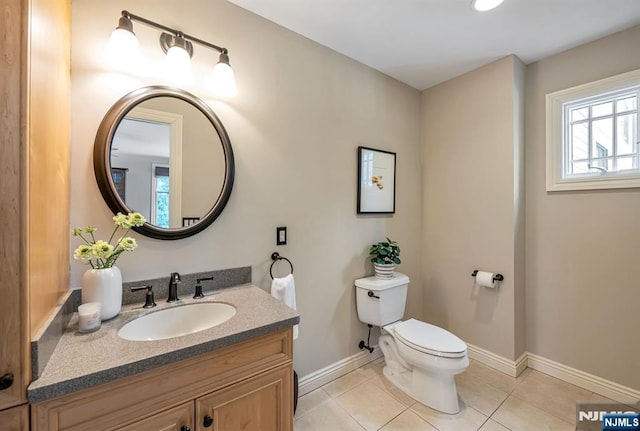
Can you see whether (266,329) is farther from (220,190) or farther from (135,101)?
(135,101)

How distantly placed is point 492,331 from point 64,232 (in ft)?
9.27

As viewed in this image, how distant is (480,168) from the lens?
2258mm

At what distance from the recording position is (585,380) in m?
1.92

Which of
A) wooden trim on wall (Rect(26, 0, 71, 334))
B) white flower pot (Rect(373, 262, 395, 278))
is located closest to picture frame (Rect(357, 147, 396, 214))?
white flower pot (Rect(373, 262, 395, 278))

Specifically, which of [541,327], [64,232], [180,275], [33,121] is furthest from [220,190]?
[541,327]

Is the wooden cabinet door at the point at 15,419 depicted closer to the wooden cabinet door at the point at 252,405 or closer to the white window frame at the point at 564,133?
the wooden cabinet door at the point at 252,405

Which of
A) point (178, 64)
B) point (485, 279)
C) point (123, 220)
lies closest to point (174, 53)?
point (178, 64)

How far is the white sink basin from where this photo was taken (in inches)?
45.7

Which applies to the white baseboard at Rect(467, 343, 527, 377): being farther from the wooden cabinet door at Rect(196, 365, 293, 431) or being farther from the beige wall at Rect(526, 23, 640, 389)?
the wooden cabinet door at Rect(196, 365, 293, 431)

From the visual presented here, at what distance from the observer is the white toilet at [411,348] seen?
1.67m

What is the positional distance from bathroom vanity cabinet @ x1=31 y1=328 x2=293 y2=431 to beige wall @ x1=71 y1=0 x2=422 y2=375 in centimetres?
61

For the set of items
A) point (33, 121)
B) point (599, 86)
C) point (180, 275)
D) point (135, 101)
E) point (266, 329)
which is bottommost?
point (266, 329)

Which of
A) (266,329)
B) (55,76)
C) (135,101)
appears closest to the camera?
(55,76)

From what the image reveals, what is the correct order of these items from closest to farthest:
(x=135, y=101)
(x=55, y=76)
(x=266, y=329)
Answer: (x=55, y=76) → (x=266, y=329) → (x=135, y=101)
